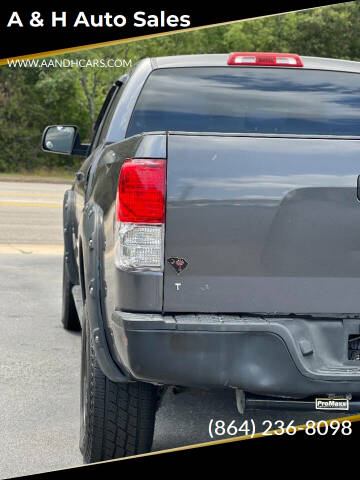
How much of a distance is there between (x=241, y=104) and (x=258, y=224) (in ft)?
5.99

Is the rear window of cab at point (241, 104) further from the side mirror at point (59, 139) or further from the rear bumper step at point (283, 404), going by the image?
the rear bumper step at point (283, 404)

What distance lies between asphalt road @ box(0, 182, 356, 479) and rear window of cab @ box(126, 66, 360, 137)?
4.99 ft

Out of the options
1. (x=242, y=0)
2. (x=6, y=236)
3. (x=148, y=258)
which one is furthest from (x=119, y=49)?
(x=148, y=258)

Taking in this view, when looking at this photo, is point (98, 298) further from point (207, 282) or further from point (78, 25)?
point (78, 25)

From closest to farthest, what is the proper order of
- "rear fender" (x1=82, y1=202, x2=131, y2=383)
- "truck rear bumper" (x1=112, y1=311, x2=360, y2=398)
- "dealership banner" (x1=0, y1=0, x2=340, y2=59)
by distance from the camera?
"truck rear bumper" (x1=112, y1=311, x2=360, y2=398), "rear fender" (x1=82, y1=202, x2=131, y2=383), "dealership banner" (x1=0, y1=0, x2=340, y2=59)

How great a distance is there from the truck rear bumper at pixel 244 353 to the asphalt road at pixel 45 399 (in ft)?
3.66

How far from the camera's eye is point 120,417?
4047mm

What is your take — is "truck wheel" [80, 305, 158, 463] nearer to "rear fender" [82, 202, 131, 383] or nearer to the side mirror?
"rear fender" [82, 202, 131, 383]

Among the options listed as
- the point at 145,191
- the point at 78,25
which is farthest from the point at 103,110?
the point at 78,25

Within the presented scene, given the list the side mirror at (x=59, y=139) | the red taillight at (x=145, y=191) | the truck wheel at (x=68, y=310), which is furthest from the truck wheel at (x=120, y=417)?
the truck wheel at (x=68, y=310)

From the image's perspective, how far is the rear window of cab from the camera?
523 cm

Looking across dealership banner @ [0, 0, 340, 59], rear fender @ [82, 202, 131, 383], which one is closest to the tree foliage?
dealership banner @ [0, 0, 340, 59]

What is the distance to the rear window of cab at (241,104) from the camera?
5230 millimetres

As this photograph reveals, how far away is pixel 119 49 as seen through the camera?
33344 mm
